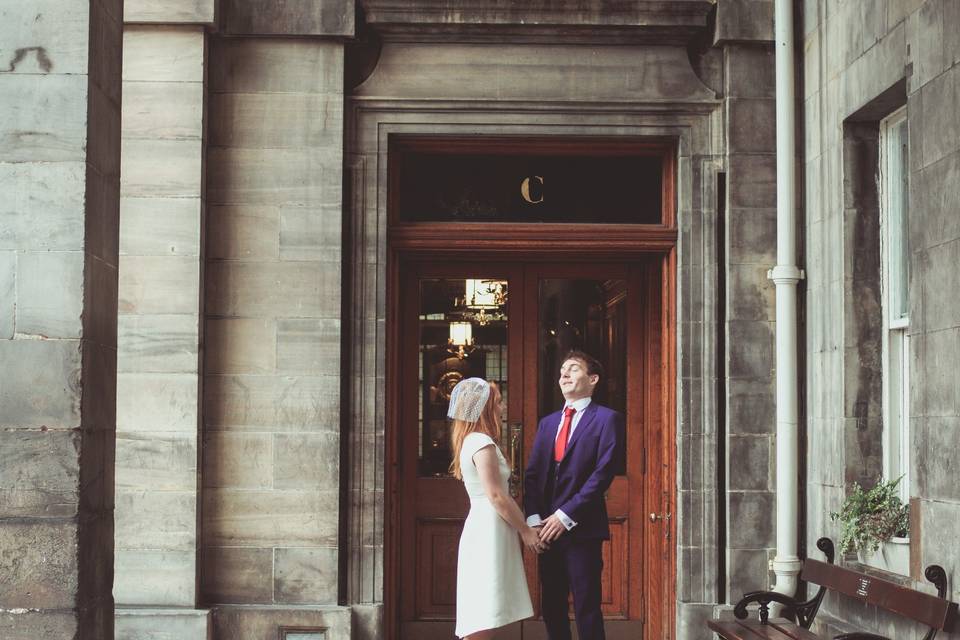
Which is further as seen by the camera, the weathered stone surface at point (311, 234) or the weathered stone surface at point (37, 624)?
the weathered stone surface at point (311, 234)

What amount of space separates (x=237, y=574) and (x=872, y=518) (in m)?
3.95

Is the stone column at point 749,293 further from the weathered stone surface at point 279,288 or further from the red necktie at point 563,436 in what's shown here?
the weathered stone surface at point 279,288

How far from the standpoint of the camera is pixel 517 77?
343 inches

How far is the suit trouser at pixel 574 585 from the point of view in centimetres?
743

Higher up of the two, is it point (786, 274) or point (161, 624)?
point (786, 274)

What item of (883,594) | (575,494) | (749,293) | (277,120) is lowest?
(883,594)

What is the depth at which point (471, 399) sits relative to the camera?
6.93 meters

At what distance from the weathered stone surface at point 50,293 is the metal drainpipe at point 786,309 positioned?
451 centimetres

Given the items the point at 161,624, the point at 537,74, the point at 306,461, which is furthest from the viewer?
the point at 537,74

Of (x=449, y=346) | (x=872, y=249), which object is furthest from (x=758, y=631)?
(x=449, y=346)

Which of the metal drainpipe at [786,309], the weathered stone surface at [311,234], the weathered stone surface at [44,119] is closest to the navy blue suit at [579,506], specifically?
the metal drainpipe at [786,309]

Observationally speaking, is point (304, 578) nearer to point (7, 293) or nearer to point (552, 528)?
point (552, 528)

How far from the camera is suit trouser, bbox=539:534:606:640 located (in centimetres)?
743

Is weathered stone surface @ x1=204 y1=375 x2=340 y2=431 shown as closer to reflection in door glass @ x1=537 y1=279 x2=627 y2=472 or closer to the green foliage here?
reflection in door glass @ x1=537 y1=279 x2=627 y2=472
